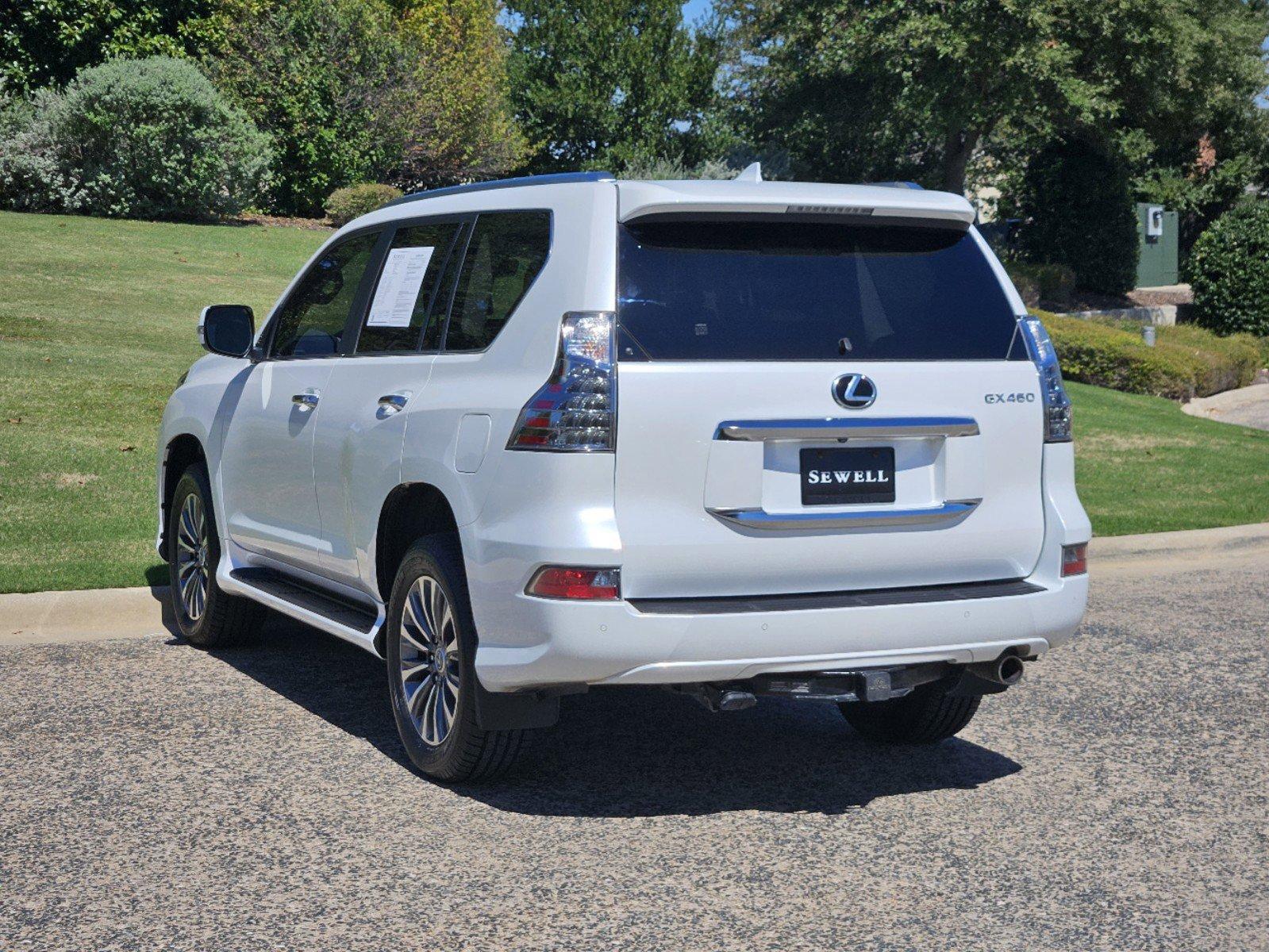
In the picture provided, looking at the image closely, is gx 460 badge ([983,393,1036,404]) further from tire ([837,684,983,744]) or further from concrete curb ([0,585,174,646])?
concrete curb ([0,585,174,646])

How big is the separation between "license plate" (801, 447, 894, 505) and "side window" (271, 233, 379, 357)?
2333 mm

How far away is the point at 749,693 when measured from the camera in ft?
15.5

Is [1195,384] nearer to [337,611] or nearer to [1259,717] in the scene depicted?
[1259,717]

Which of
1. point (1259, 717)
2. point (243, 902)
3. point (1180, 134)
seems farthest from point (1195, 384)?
point (243, 902)

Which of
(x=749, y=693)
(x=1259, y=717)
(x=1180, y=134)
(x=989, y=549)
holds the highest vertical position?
(x=1180, y=134)

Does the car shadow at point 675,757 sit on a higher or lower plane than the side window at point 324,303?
lower

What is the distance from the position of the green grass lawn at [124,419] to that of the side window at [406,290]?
9.75 ft

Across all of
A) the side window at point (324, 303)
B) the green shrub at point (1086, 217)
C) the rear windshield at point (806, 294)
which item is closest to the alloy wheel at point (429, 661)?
the rear windshield at point (806, 294)

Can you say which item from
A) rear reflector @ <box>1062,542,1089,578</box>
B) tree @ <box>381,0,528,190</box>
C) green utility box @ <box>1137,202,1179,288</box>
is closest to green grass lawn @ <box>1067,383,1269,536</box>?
rear reflector @ <box>1062,542,1089,578</box>

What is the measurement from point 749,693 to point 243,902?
5.32 feet

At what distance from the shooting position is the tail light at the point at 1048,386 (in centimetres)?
508

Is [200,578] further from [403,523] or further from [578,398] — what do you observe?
[578,398]

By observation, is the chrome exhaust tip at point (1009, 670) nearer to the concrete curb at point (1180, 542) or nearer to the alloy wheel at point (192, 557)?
the alloy wheel at point (192, 557)

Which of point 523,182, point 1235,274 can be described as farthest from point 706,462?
point 1235,274
